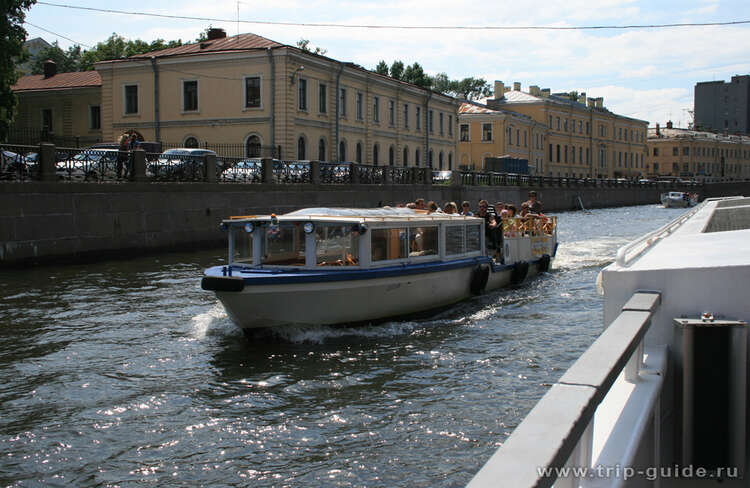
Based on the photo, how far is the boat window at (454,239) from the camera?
1367 centimetres

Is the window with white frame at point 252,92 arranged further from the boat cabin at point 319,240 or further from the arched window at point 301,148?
the boat cabin at point 319,240

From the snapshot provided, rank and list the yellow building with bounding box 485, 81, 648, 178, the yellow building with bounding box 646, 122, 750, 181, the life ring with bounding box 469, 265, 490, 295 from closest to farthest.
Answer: the life ring with bounding box 469, 265, 490, 295
the yellow building with bounding box 485, 81, 648, 178
the yellow building with bounding box 646, 122, 750, 181

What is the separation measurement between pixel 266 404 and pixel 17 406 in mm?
2570

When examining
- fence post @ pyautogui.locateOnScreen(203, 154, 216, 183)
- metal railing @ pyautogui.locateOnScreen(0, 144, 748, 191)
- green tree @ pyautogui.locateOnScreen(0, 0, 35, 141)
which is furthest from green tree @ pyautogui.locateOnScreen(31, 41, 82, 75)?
fence post @ pyautogui.locateOnScreen(203, 154, 216, 183)

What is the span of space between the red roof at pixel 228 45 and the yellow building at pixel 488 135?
31.3 metres

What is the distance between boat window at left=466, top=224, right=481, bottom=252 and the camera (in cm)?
1451

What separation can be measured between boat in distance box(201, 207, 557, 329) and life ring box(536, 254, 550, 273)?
5160mm

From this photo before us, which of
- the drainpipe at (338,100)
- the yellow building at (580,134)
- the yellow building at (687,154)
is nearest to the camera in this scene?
the drainpipe at (338,100)

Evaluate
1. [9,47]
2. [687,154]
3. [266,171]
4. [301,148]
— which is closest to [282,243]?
[266,171]

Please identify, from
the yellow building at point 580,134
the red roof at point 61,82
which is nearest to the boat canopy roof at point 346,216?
the red roof at point 61,82

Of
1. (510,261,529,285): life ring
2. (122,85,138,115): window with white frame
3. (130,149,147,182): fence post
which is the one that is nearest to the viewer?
(510,261,529,285): life ring

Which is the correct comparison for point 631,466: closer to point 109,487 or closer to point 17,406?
point 109,487

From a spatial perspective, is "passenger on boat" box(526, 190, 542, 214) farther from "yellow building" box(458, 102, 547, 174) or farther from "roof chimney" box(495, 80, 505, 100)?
"roof chimney" box(495, 80, 505, 100)

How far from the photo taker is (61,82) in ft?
157
